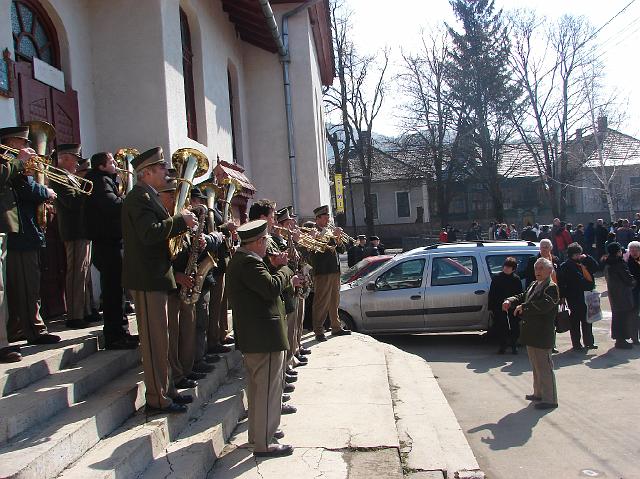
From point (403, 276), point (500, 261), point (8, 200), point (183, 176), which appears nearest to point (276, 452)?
point (183, 176)

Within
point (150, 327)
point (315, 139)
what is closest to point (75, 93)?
point (150, 327)

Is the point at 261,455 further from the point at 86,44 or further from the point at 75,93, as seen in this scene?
the point at 86,44

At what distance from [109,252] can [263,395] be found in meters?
2.05

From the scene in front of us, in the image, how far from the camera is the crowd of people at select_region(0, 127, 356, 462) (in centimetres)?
446

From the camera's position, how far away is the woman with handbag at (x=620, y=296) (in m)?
9.61

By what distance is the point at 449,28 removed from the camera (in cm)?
3756

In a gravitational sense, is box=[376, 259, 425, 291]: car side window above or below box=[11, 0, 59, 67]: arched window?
below

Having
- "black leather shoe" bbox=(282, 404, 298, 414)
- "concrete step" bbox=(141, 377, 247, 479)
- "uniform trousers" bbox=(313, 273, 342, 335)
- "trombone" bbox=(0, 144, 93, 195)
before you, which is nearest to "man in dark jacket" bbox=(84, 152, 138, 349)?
"trombone" bbox=(0, 144, 93, 195)

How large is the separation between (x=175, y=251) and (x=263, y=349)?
1.12 metres

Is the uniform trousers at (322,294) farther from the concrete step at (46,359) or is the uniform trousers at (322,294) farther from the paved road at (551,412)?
the concrete step at (46,359)

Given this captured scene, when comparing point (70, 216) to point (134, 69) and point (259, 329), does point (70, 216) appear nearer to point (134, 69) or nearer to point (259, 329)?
point (259, 329)

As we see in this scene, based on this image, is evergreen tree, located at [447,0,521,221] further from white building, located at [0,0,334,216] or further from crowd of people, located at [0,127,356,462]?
crowd of people, located at [0,127,356,462]

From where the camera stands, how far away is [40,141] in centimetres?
552

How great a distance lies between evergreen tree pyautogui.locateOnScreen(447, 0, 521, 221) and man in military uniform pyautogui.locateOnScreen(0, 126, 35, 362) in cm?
3326
